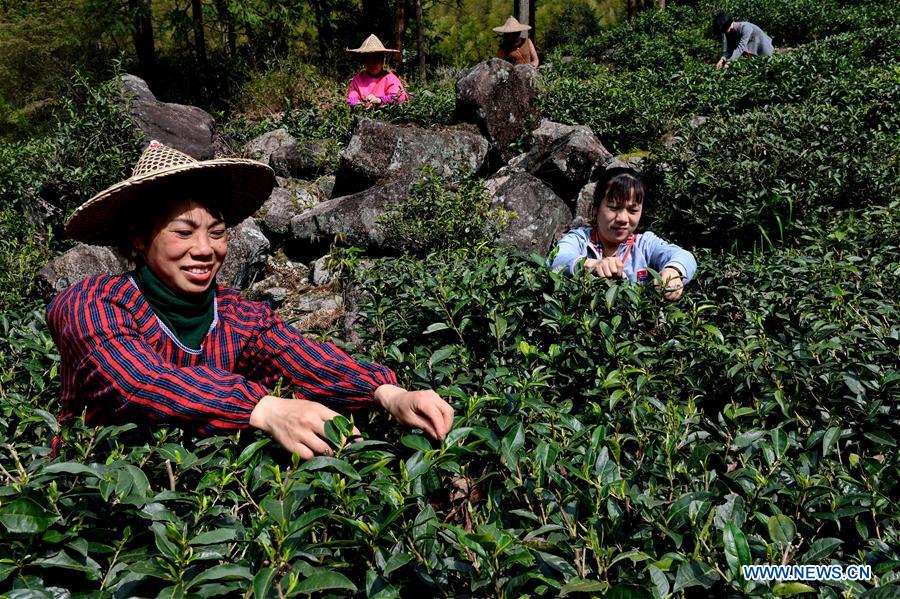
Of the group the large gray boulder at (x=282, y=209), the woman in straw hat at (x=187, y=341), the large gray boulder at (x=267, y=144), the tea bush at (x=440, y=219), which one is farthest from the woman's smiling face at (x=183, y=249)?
the large gray boulder at (x=267, y=144)

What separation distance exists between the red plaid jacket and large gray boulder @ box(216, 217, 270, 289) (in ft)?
12.6

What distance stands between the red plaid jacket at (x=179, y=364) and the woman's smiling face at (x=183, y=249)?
107mm

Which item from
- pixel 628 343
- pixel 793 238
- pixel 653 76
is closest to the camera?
pixel 628 343

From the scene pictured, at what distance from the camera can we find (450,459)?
1.43 metres

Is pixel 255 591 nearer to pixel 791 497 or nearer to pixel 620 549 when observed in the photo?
pixel 620 549

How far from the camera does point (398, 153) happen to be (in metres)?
7.04

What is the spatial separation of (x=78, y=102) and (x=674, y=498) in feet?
34.6

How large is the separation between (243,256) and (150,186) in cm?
412

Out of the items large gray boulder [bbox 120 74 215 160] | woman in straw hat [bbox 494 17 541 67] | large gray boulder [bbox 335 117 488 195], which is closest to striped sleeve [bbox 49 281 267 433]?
large gray boulder [bbox 335 117 488 195]

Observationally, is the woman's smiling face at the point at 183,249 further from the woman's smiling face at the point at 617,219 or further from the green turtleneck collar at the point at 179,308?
the woman's smiling face at the point at 617,219

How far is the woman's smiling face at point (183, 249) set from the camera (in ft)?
6.53

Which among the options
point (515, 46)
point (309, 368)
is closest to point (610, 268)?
point (309, 368)

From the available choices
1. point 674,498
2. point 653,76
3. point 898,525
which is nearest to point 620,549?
point 674,498

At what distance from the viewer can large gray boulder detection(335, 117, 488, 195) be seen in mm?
7016
